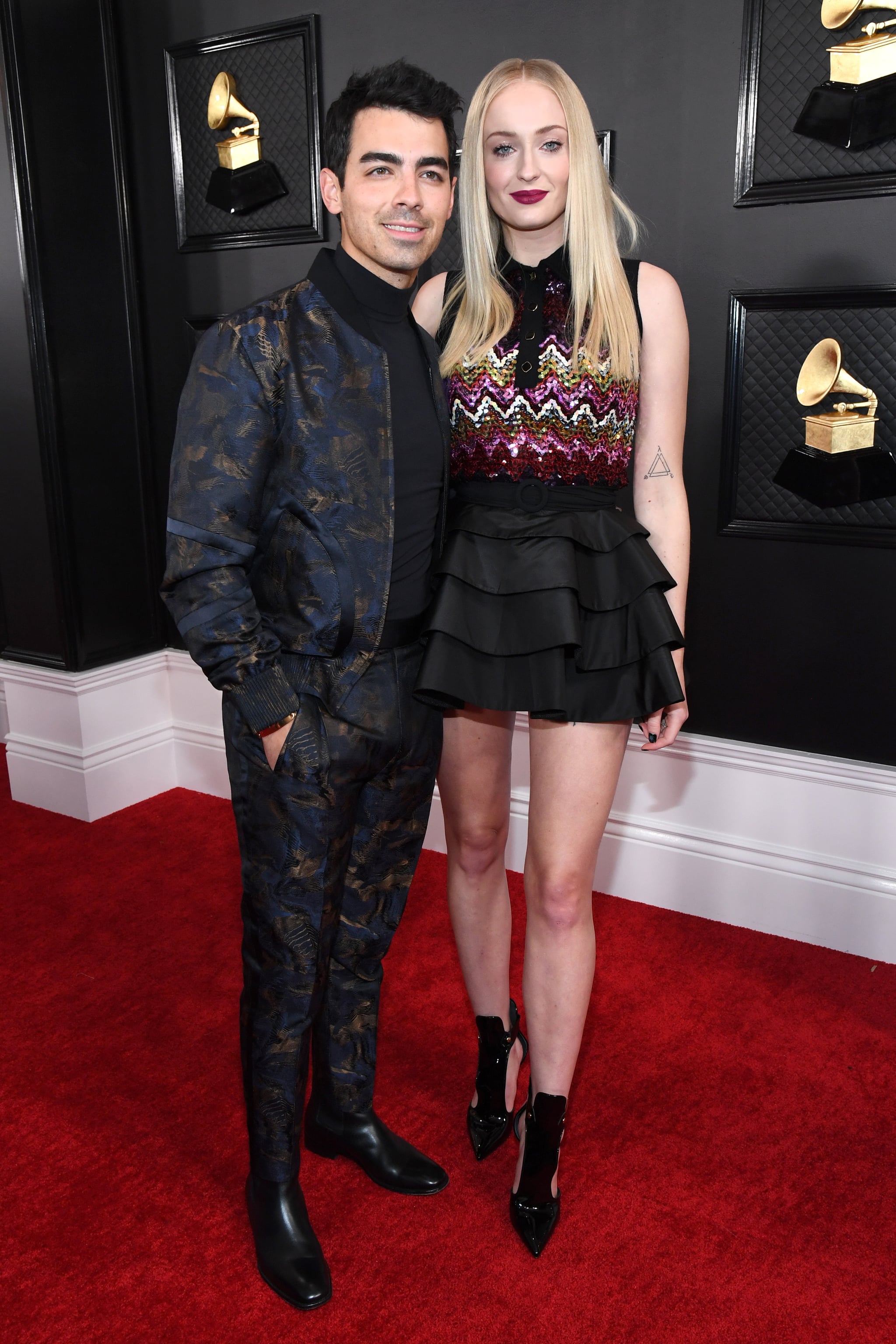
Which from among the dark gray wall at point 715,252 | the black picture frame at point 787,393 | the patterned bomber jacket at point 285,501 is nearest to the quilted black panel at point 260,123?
the dark gray wall at point 715,252

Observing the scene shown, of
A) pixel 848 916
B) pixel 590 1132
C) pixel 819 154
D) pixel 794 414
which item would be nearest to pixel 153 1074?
pixel 590 1132

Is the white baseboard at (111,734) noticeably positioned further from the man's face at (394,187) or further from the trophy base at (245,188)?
the man's face at (394,187)

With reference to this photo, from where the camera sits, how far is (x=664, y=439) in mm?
1838

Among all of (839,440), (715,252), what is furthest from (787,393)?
(715,252)

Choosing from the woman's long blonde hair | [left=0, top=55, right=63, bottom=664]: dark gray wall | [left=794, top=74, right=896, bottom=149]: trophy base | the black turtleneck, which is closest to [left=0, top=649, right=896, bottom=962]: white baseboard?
[left=0, top=55, right=63, bottom=664]: dark gray wall

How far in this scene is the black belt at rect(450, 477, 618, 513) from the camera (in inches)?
69.4

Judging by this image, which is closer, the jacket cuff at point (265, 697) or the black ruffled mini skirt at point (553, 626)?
the jacket cuff at point (265, 697)

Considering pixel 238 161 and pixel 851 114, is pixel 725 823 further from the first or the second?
pixel 238 161

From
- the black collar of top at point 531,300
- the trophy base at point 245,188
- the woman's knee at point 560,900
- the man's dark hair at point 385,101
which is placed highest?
the trophy base at point 245,188

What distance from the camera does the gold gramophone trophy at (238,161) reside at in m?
3.12

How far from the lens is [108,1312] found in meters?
1.66

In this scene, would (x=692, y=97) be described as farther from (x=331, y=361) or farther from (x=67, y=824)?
(x=67, y=824)

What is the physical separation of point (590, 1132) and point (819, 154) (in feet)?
7.00

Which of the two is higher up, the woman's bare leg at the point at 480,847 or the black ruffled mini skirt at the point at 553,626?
the black ruffled mini skirt at the point at 553,626
